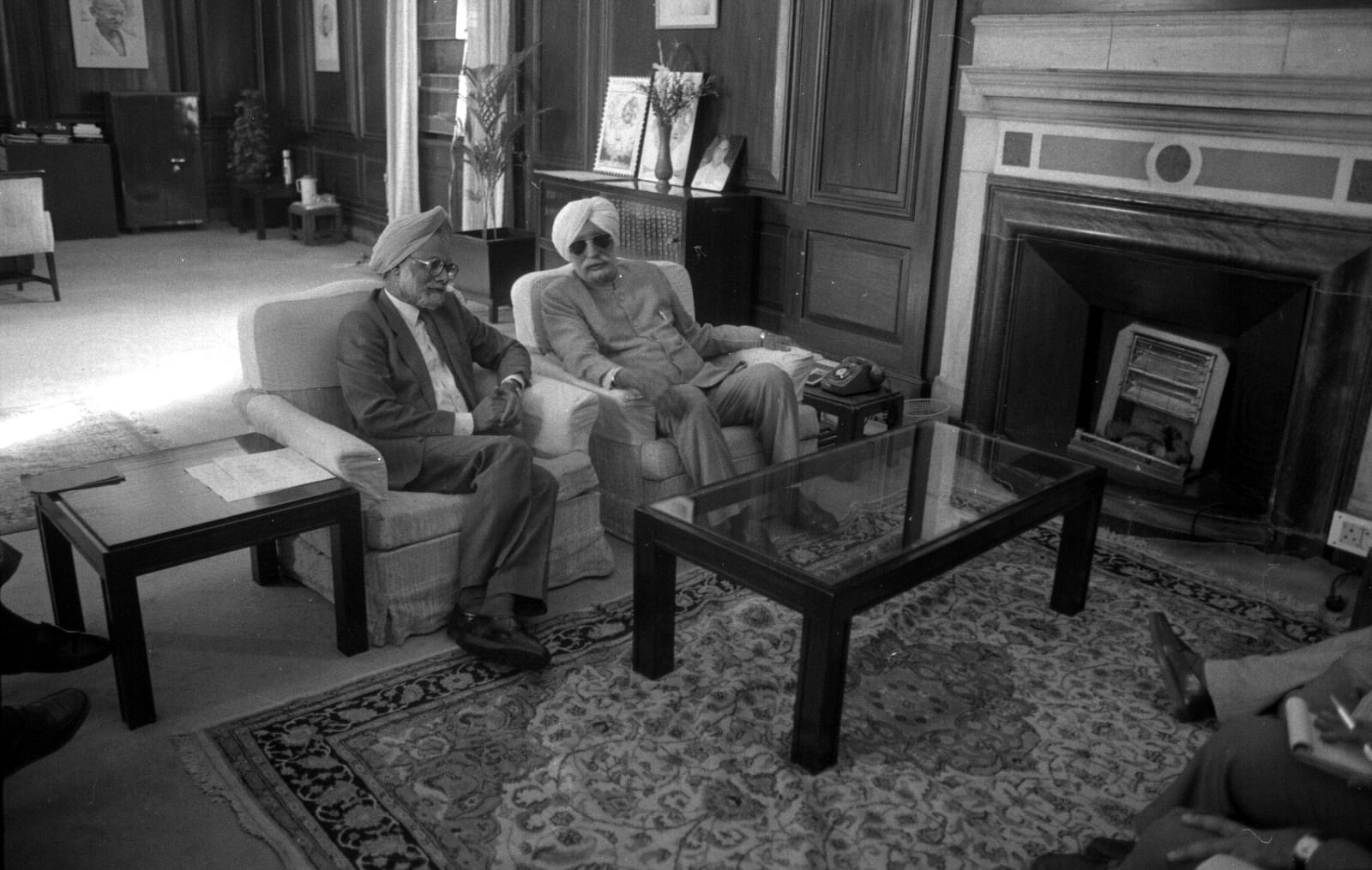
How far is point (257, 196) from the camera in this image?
380 inches

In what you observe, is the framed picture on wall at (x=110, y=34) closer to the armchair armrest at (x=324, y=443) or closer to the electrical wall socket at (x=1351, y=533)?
the armchair armrest at (x=324, y=443)

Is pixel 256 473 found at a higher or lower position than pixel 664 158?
lower

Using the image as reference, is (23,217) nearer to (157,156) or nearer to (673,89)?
(157,156)

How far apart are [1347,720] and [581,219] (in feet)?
8.58

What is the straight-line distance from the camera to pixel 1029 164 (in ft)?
14.5

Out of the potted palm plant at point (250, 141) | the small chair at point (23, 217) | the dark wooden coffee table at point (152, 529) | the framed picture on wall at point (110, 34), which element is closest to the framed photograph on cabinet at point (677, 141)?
the dark wooden coffee table at point (152, 529)

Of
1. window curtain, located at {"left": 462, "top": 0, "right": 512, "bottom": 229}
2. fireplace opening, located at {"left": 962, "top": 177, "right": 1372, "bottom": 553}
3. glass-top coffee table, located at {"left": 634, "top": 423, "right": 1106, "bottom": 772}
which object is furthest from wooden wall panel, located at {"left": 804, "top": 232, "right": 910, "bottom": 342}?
window curtain, located at {"left": 462, "top": 0, "right": 512, "bottom": 229}

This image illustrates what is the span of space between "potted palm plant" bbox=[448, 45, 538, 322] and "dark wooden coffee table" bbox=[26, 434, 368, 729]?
3.64 meters

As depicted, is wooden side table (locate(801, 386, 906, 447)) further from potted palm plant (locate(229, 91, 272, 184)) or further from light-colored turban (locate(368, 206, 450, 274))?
potted palm plant (locate(229, 91, 272, 184))

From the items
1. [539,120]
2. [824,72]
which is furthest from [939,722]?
[539,120]

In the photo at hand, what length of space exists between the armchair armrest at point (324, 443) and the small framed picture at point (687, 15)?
11.3 ft

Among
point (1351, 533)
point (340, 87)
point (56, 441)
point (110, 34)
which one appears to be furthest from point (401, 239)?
point (110, 34)

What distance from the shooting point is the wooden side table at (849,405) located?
4262 mm

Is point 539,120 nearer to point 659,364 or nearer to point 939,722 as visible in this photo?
point 659,364
